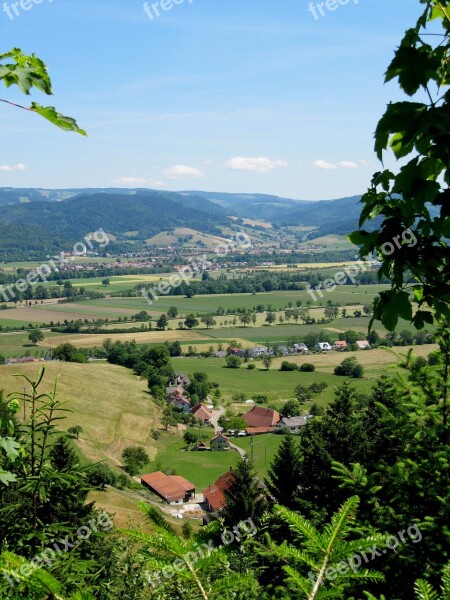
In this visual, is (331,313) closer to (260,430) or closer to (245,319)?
(245,319)

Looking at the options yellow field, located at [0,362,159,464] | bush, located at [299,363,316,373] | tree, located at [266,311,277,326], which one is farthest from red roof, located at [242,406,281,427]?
tree, located at [266,311,277,326]

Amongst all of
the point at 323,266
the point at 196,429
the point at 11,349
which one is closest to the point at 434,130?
the point at 196,429

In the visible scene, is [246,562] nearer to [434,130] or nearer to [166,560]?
[166,560]

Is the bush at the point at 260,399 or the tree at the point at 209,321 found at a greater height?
the tree at the point at 209,321

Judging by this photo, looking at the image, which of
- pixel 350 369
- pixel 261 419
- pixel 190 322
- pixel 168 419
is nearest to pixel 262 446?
pixel 261 419

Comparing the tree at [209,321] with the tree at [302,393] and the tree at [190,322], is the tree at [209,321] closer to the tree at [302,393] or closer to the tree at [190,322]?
the tree at [190,322]

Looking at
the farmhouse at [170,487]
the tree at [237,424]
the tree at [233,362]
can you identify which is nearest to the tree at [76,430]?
the farmhouse at [170,487]
